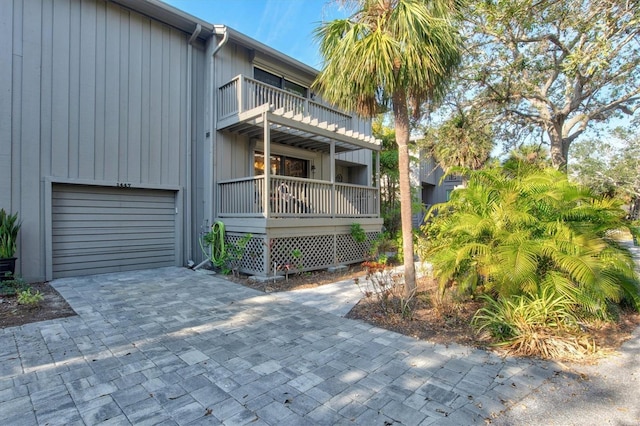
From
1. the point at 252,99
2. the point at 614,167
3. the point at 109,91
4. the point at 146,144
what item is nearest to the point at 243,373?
the point at 146,144

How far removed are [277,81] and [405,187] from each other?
6805mm

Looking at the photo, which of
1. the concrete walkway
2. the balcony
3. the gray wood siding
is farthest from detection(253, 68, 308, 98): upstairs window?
the concrete walkway

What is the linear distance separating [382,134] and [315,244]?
914 centimetres

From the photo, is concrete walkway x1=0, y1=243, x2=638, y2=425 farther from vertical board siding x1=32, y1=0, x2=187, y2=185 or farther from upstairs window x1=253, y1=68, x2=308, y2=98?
upstairs window x1=253, y1=68, x2=308, y2=98

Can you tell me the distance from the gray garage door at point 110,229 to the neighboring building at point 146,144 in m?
0.02

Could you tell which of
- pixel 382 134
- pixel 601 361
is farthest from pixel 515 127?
pixel 601 361

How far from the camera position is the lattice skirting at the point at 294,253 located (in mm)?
7170

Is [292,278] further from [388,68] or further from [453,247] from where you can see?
[388,68]

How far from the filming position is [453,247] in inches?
189

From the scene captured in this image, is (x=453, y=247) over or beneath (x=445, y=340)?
over

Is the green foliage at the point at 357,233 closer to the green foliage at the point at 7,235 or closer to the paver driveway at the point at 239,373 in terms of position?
the paver driveway at the point at 239,373

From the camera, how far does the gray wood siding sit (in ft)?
20.1

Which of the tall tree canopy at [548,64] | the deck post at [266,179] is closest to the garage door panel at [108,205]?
the deck post at [266,179]

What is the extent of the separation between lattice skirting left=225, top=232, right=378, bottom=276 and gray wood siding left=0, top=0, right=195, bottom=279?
2689mm
